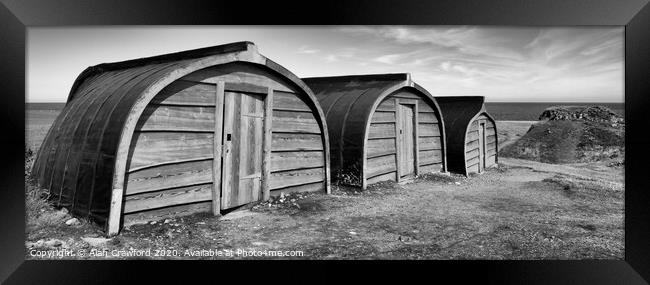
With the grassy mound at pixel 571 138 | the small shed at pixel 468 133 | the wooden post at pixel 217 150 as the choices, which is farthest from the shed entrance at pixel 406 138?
the grassy mound at pixel 571 138

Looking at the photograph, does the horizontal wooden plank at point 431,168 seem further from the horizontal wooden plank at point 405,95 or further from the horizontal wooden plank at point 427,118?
the horizontal wooden plank at point 405,95

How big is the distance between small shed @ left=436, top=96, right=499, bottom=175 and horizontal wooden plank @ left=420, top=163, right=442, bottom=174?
0.84 meters

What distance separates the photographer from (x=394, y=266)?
5469 millimetres

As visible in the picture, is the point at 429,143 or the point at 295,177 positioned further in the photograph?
the point at 429,143

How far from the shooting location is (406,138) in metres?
11.0

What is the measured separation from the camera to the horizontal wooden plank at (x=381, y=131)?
956 centimetres

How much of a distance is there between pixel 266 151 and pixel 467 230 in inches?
137

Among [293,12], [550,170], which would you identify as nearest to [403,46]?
[293,12]

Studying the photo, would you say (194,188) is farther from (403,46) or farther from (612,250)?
(612,250)

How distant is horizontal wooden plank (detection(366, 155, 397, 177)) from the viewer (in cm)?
Result: 944

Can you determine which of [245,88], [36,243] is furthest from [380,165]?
[36,243]

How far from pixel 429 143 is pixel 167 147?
7979mm

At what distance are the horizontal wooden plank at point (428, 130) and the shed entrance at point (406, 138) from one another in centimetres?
34

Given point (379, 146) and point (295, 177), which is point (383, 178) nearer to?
point (379, 146)
